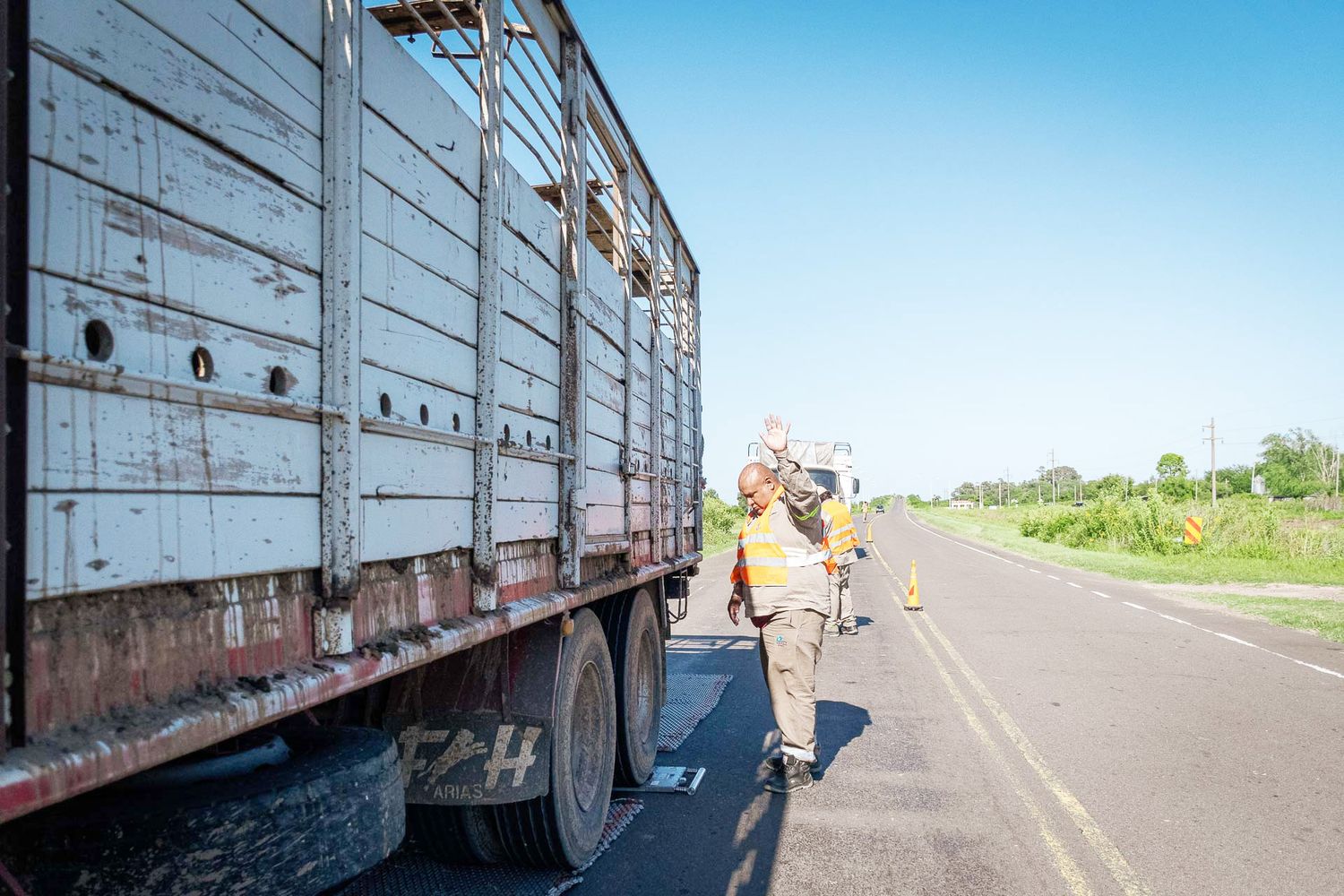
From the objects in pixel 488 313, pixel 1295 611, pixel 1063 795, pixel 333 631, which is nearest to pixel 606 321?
pixel 488 313

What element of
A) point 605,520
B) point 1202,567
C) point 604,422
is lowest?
point 1202,567

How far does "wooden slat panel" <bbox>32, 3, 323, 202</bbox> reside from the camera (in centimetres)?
149

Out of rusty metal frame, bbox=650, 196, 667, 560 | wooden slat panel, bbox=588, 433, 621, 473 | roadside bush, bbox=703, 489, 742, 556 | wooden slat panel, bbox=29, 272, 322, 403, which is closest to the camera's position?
wooden slat panel, bbox=29, 272, 322, 403

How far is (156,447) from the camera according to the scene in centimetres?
162

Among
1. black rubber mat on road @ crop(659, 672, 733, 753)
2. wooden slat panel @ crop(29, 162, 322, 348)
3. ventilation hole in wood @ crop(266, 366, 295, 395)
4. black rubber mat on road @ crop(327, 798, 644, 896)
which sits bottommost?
black rubber mat on road @ crop(659, 672, 733, 753)

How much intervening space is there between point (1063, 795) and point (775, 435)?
2.61 meters

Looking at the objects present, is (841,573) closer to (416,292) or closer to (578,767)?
(578,767)

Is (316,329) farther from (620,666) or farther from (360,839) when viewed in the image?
(620,666)

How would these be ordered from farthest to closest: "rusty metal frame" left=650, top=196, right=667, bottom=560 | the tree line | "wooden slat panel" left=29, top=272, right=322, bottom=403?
the tree line
"rusty metal frame" left=650, top=196, right=667, bottom=560
"wooden slat panel" left=29, top=272, right=322, bottom=403

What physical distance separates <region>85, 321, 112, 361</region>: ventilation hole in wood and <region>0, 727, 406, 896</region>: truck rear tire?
2.77ft

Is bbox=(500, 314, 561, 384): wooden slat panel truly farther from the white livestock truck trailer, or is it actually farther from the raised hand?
the raised hand

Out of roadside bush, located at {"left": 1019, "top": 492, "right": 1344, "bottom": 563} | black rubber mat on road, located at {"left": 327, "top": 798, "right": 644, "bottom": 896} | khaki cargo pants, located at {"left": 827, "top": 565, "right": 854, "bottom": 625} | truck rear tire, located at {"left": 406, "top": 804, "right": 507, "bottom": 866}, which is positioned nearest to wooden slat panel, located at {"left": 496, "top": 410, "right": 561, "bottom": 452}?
truck rear tire, located at {"left": 406, "top": 804, "right": 507, "bottom": 866}

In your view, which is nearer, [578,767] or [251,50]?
[251,50]

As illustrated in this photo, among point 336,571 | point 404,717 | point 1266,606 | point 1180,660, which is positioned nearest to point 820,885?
point 404,717
